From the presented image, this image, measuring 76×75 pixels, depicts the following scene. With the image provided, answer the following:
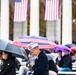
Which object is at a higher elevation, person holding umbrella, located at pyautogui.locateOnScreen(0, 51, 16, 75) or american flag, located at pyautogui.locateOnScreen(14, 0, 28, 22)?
american flag, located at pyautogui.locateOnScreen(14, 0, 28, 22)

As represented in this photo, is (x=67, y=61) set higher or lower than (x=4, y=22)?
lower

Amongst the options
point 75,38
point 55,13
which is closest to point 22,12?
point 55,13

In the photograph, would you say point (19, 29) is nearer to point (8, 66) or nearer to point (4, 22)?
point (4, 22)

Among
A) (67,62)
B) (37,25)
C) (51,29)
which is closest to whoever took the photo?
(67,62)

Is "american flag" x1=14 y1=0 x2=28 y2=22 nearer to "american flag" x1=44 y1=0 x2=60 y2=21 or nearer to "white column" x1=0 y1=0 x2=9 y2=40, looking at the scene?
"american flag" x1=44 y1=0 x2=60 y2=21

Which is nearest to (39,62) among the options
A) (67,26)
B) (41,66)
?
(41,66)

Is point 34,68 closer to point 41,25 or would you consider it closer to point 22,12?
point 22,12

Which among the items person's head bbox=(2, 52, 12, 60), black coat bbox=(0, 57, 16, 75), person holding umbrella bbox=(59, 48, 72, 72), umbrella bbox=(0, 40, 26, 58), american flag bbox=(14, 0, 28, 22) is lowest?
person holding umbrella bbox=(59, 48, 72, 72)

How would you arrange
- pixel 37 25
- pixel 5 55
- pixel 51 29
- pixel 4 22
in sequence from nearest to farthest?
1. pixel 5 55
2. pixel 37 25
3. pixel 4 22
4. pixel 51 29

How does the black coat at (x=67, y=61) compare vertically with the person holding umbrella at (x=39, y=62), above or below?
below

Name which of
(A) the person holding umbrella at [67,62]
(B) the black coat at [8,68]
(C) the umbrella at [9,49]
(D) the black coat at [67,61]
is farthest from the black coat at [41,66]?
(D) the black coat at [67,61]

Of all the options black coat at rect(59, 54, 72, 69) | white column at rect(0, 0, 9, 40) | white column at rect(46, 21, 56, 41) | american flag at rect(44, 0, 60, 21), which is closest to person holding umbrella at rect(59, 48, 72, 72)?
black coat at rect(59, 54, 72, 69)

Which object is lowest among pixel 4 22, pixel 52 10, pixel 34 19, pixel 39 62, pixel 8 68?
pixel 8 68

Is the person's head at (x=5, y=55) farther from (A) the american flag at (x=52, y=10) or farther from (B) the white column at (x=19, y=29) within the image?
(B) the white column at (x=19, y=29)
